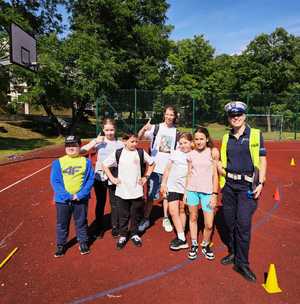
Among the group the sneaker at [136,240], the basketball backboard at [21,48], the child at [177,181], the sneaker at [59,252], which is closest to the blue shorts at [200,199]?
the child at [177,181]

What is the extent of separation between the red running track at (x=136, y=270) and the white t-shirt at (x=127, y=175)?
80 cm

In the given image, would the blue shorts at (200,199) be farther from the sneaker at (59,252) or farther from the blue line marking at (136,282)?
the sneaker at (59,252)

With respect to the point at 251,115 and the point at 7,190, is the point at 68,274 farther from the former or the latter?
the point at 251,115

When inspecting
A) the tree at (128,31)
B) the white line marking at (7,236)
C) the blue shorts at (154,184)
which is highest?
the tree at (128,31)

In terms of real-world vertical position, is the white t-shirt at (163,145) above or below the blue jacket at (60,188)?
above

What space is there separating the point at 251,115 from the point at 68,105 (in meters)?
13.7

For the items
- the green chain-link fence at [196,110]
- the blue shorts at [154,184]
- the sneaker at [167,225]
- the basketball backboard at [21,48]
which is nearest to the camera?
the blue shorts at [154,184]

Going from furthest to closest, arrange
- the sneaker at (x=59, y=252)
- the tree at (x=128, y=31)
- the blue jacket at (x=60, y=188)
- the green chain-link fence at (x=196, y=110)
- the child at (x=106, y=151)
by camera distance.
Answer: the tree at (x=128, y=31) < the green chain-link fence at (x=196, y=110) < the child at (x=106, y=151) < the sneaker at (x=59, y=252) < the blue jacket at (x=60, y=188)

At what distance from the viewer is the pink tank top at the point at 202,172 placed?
4254mm

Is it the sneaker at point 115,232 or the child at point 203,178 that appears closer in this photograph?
the child at point 203,178

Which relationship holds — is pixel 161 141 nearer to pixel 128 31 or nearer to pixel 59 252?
pixel 59 252

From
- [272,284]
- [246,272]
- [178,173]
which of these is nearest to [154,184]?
[178,173]

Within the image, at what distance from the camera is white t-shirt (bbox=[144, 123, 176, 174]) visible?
16.6ft

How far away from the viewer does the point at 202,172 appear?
14.0ft
